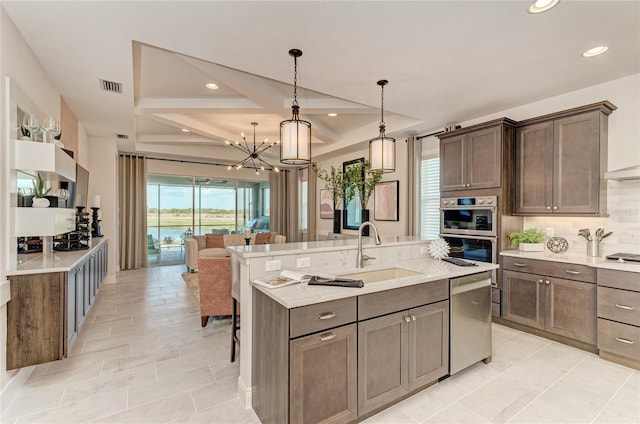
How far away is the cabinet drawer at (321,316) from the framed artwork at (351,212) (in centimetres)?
476

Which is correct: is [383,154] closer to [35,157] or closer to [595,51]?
[595,51]

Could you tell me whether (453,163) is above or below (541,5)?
below

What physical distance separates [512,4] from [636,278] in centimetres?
260

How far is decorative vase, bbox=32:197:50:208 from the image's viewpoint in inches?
104

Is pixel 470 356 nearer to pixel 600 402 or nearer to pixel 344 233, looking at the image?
pixel 600 402

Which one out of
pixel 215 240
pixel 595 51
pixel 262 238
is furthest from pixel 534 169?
pixel 215 240

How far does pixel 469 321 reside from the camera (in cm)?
257

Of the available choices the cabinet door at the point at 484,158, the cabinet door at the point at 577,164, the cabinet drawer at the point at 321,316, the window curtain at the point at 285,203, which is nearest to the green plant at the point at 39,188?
the cabinet drawer at the point at 321,316

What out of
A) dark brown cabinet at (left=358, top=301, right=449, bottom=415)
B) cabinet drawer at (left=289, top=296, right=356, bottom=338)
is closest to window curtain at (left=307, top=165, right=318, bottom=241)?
dark brown cabinet at (left=358, top=301, right=449, bottom=415)

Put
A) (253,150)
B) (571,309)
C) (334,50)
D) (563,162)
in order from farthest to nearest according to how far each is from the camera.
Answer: (253,150) → (563,162) → (571,309) → (334,50)

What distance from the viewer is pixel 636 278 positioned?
8.79ft

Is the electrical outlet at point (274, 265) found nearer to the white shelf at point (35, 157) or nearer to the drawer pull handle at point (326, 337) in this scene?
the drawer pull handle at point (326, 337)

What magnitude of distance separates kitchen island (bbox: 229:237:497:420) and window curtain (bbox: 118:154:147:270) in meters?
5.85

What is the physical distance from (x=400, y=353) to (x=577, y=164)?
293 centimetres
